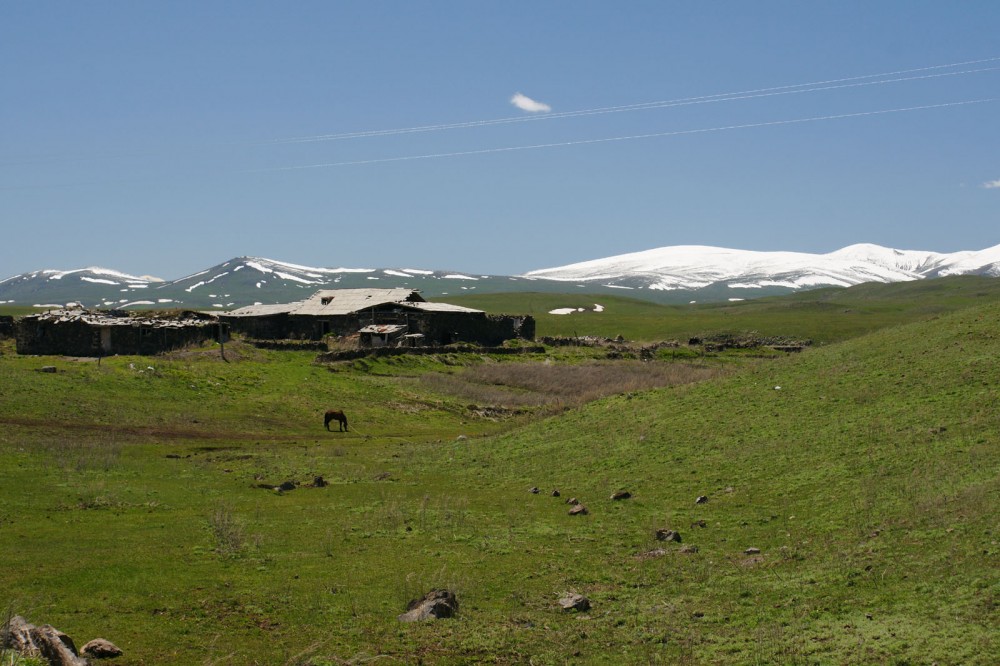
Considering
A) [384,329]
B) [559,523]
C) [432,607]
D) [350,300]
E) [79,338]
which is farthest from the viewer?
[350,300]

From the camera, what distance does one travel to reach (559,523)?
2244 centimetres

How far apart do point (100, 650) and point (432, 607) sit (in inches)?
185

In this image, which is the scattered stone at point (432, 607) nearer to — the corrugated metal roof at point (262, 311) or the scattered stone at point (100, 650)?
the scattered stone at point (100, 650)

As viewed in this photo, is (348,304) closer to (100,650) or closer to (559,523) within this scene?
(559,523)

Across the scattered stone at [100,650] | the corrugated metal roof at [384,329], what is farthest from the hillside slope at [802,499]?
the corrugated metal roof at [384,329]

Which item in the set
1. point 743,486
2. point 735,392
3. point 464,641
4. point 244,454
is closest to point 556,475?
point 743,486

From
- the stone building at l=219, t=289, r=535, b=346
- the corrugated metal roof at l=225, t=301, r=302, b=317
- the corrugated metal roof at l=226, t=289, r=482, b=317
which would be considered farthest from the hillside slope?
the corrugated metal roof at l=225, t=301, r=302, b=317

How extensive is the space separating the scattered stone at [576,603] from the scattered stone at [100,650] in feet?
21.6

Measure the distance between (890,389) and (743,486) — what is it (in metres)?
7.90

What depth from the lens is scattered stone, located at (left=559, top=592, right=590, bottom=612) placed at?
15930 millimetres

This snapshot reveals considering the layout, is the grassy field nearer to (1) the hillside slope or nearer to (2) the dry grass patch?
(1) the hillside slope

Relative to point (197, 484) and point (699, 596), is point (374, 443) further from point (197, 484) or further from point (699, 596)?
point (699, 596)

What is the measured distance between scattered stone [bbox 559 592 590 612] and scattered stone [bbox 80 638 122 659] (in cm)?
657

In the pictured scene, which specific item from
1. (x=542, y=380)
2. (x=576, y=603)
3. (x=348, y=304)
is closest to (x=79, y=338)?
(x=542, y=380)
